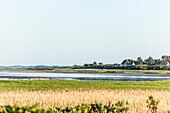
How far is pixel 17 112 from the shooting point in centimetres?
671

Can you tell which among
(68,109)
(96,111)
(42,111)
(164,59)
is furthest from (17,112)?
(164,59)

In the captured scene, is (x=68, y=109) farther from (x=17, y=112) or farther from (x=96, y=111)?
(x=17, y=112)

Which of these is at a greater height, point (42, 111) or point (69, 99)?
point (42, 111)

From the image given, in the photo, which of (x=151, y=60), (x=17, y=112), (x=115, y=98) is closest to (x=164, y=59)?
(x=151, y=60)

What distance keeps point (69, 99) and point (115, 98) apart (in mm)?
3231

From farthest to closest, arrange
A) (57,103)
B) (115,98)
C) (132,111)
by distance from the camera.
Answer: (115,98), (57,103), (132,111)

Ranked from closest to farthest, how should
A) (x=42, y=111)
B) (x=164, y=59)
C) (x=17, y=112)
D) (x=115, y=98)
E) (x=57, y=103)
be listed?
(x=42, y=111) → (x=17, y=112) → (x=57, y=103) → (x=115, y=98) → (x=164, y=59)

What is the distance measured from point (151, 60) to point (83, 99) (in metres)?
178

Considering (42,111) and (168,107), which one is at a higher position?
(42,111)

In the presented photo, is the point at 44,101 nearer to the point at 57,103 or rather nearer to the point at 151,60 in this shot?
the point at 57,103

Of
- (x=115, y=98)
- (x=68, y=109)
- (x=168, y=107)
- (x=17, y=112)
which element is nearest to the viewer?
(x=17, y=112)

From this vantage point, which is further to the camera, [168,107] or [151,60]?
[151,60]

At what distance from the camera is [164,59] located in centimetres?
18400

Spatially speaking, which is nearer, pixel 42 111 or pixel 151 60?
pixel 42 111
